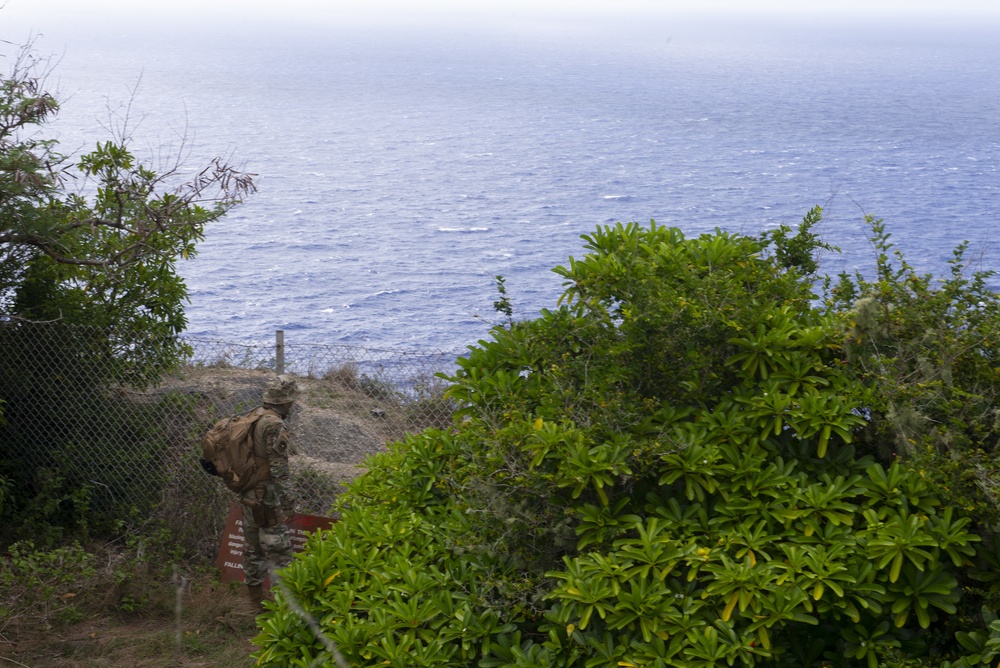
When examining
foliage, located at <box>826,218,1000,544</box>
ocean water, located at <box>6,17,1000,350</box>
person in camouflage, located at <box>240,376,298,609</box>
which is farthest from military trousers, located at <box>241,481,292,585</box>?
foliage, located at <box>826,218,1000,544</box>

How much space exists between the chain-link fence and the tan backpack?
1.34 metres

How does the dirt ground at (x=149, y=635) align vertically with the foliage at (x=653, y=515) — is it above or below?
below

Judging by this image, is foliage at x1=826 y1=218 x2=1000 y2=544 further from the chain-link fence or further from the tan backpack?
the chain-link fence

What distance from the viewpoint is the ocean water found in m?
38.2

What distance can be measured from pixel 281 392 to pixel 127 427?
2.52 metres

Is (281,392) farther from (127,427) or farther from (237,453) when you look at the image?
(127,427)

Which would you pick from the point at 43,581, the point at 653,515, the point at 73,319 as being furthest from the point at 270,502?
the point at 653,515

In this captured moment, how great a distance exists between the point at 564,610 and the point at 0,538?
670 centimetres

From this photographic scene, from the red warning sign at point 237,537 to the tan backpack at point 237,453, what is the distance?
2.08 ft

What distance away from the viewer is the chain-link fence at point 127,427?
30.2 ft

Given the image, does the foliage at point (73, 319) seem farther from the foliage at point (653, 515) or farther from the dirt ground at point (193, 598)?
the foliage at point (653, 515)

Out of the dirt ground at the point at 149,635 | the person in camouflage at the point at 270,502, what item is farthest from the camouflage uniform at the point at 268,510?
the dirt ground at the point at 149,635

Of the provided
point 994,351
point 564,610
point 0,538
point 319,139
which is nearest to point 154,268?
point 0,538

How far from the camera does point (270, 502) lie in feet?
25.9
